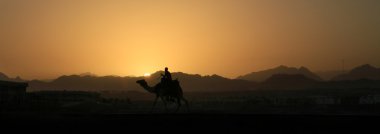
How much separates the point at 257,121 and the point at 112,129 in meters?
6.25

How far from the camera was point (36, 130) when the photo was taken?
60.6 feet

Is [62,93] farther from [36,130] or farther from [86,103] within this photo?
[36,130]

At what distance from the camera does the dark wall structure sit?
46.6 meters

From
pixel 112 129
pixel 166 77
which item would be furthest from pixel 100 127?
pixel 166 77

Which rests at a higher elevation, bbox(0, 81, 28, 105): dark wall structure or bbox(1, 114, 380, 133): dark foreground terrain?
bbox(0, 81, 28, 105): dark wall structure

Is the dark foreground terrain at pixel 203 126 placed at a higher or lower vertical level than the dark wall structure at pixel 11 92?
lower

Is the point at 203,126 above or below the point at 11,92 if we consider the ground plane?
below

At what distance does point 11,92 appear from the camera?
49.2 meters

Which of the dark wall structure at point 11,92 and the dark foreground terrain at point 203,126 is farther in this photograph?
the dark wall structure at point 11,92

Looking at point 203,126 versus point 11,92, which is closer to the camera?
point 203,126

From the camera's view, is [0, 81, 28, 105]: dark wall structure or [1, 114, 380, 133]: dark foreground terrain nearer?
[1, 114, 380, 133]: dark foreground terrain

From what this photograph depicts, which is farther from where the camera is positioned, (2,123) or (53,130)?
(2,123)

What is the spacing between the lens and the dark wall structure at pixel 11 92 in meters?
46.6

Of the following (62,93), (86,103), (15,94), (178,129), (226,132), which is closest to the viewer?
(226,132)
